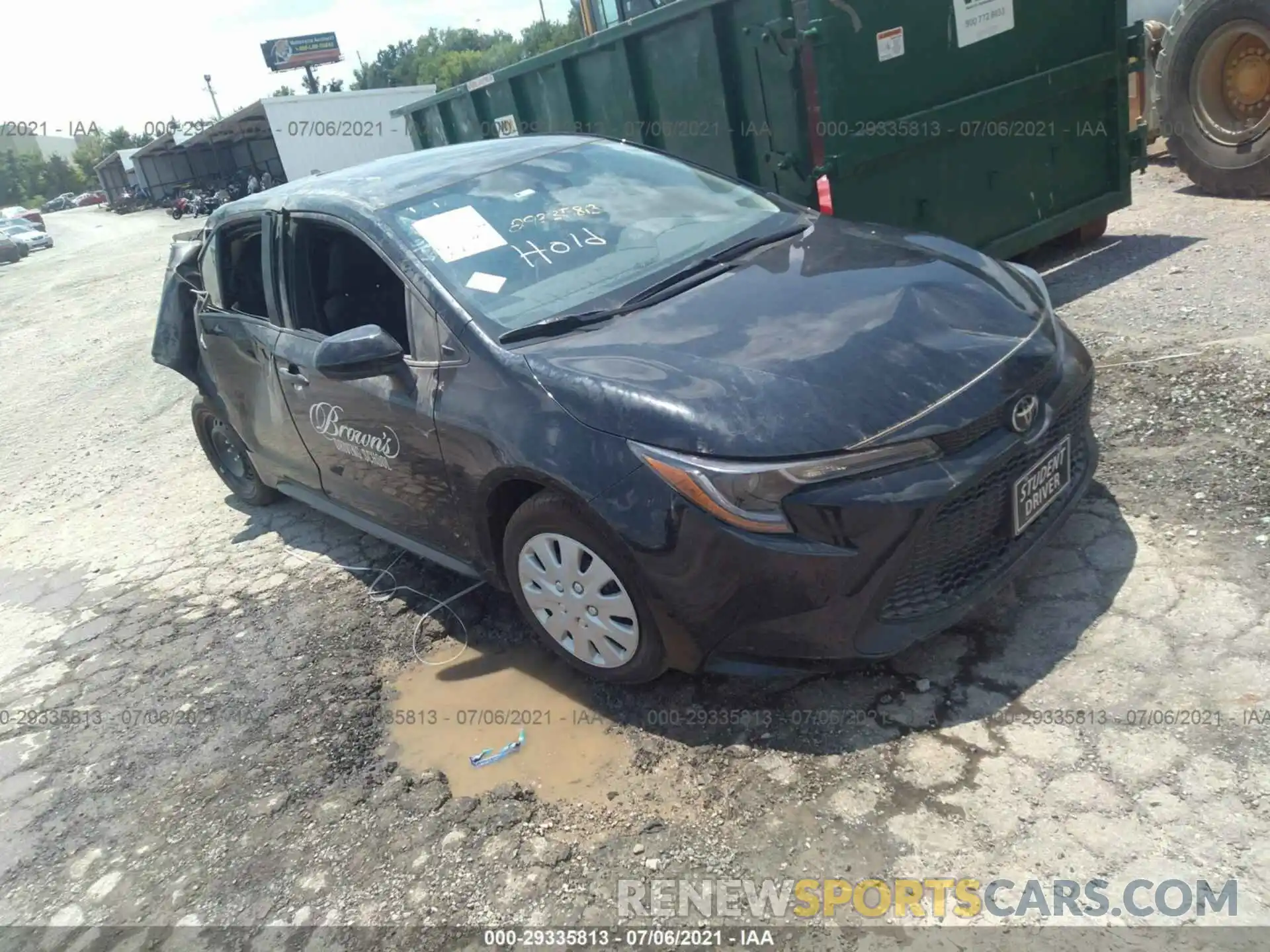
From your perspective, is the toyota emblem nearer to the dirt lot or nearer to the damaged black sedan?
the damaged black sedan

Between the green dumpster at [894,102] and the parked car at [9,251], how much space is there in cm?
3601

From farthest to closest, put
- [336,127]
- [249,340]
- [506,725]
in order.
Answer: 1. [336,127]
2. [249,340]
3. [506,725]

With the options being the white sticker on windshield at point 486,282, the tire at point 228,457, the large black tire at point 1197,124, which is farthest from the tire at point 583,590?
the large black tire at point 1197,124

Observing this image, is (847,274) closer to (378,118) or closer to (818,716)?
(818,716)

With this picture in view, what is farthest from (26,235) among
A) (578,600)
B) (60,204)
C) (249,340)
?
(60,204)

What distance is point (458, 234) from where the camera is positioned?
3494mm

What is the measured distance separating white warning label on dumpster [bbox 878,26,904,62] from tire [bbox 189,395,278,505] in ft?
13.5

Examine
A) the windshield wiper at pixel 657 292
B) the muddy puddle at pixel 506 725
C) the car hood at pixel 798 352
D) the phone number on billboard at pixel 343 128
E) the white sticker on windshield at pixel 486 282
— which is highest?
the phone number on billboard at pixel 343 128

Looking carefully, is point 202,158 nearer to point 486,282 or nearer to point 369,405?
point 369,405

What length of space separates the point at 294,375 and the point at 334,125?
2763 cm

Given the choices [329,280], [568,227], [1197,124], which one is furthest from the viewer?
[1197,124]

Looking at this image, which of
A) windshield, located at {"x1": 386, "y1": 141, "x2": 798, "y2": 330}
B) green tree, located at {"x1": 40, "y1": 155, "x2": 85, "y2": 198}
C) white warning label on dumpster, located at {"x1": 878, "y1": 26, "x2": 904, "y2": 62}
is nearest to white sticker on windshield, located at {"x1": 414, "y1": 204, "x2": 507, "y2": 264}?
windshield, located at {"x1": 386, "y1": 141, "x2": 798, "y2": 330}

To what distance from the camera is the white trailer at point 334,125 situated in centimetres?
2869

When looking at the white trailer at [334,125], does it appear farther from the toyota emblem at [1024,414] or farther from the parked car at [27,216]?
the toyota emblem at [1024,414]
